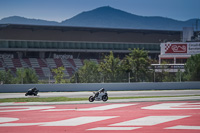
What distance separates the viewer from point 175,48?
7169cm

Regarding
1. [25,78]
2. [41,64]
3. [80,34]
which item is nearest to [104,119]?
[25,78]

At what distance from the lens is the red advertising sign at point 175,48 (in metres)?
71.5

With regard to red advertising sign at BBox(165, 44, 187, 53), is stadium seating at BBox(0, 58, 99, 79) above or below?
below

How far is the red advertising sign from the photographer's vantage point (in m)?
71.5

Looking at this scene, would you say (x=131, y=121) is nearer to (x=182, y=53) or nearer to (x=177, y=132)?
(x=177, y=132)

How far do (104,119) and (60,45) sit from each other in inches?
2375

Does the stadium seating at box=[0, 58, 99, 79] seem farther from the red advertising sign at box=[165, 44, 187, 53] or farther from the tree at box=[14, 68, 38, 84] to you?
the tree at box=[14, 68, 38, 84]

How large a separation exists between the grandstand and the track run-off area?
47754 millimetres

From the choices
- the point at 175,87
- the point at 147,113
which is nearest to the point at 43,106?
the point at 147,113

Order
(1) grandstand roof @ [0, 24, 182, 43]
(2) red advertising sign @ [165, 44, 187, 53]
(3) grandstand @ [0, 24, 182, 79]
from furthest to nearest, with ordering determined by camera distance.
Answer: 1. (1) grandstand roof @ [0, 24, 182, 43]
2. (3) grandstand @ [0, 24, 182, 79]
3. (2) red advertising sign @ [165, 44, 187, 53]

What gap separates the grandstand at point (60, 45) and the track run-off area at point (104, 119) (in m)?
47.8

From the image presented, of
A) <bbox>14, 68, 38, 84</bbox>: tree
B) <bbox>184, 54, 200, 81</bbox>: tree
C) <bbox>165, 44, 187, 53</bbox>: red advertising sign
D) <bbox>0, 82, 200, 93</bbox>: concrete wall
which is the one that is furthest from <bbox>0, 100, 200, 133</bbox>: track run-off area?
<bbox>165, 44, 187, 53</bbox>: red advertising sign

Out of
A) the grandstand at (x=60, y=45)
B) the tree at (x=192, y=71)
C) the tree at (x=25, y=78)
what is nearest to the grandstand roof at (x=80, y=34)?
the grandstand at (x=60, y=45)

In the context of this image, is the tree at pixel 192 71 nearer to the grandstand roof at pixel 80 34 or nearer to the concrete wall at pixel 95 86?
the concrete wall at pixel 95 86
